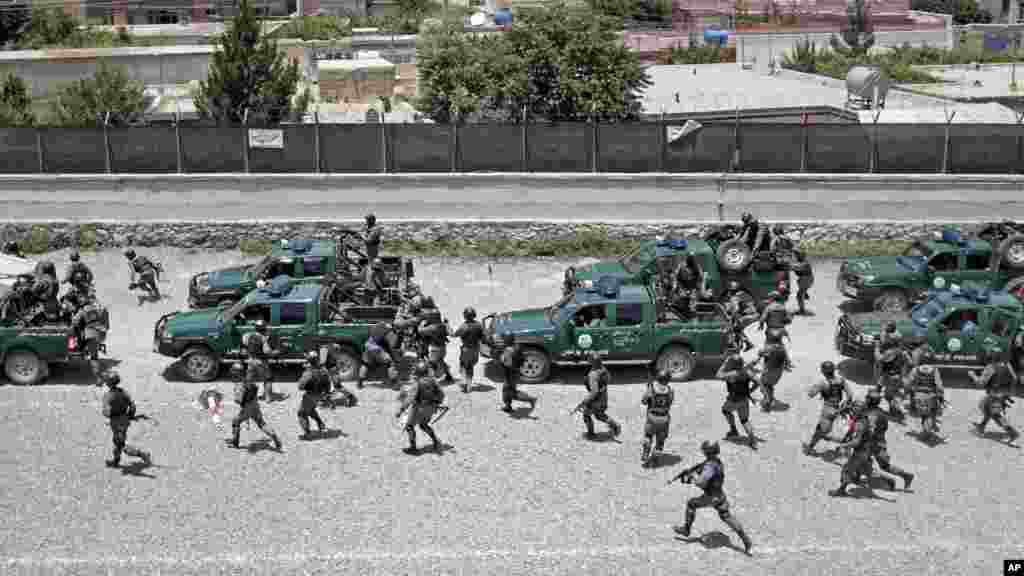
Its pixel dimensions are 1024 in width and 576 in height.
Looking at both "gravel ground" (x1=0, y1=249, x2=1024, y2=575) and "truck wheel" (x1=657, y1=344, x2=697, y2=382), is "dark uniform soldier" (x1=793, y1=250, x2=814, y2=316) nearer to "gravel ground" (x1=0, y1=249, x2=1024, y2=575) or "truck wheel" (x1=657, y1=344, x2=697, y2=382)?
"gravel ground" (x1=0, y1=249, x2=1024, y2=575)

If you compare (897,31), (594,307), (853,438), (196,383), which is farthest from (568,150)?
(897,31)

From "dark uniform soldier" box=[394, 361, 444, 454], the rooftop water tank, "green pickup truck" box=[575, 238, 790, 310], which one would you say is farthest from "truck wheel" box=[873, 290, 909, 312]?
the rooftop water tank

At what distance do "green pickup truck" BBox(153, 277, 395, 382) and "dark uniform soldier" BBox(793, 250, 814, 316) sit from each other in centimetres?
880

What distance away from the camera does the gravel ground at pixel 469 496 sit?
601 inches

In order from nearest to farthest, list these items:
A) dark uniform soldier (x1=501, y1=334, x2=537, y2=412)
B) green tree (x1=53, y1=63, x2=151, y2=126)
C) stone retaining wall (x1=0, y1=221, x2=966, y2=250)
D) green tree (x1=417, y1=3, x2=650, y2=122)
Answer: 1. dark uniform soldier (x1=501, y1=334, x2=537, y2=412)
2. stone retaining wall (x1=0, y1=221, x2=966, y2=250)
3. green tree (x1=53, y1=63, x2=151, y2=126)
4. green tree (x1=417, y1=3, x2=650, y2=122)

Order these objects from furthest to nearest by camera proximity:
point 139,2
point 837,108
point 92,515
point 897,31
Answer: point 139,2 < point 897,31 < point 837,108 < point 92,515

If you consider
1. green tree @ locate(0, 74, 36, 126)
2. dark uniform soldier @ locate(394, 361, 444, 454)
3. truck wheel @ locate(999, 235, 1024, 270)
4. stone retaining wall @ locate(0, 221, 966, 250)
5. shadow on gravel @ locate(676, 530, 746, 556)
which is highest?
green tree @ locate(0, 74, 36, 126)

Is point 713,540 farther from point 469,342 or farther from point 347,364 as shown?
point 347,364

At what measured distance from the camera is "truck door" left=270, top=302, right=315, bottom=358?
21.2 metres

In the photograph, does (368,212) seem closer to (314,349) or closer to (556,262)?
(556,262)

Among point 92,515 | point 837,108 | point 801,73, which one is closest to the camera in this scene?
point 92,515

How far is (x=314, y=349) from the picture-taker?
21234mm

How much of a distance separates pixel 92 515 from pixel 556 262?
50.2 feet

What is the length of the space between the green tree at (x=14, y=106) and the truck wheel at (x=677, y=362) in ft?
67.4
